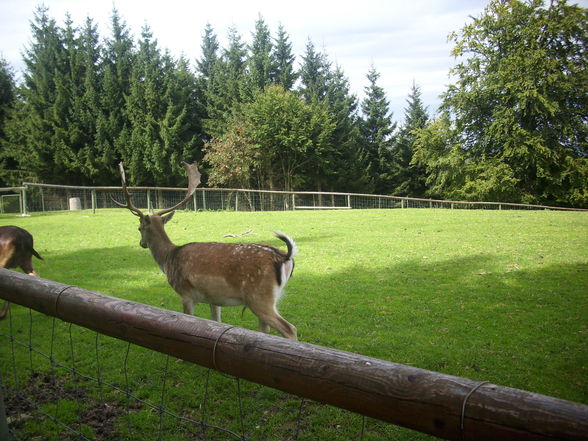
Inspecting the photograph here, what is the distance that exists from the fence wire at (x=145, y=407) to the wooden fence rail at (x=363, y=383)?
965mm

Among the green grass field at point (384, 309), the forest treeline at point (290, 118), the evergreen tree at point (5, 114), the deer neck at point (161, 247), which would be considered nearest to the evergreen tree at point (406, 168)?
the forest treeline at point (290, 118)

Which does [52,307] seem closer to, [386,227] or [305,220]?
[386,227]

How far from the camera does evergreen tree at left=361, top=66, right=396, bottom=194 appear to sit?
3584cm

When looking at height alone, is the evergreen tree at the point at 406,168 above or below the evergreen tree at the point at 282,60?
below

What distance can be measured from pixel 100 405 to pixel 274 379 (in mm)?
2741

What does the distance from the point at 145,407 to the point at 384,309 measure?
3.29m

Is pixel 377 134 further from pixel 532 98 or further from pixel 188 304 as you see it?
pixel 188 304

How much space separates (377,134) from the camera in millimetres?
36125

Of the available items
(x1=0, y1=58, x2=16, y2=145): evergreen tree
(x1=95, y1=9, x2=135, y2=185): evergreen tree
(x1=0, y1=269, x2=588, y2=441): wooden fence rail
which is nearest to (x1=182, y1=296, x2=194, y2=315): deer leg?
(x1=0, y1=269, x2=588, y2=441): wooden fence rail

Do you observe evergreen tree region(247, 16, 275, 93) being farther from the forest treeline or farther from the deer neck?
the deer neck

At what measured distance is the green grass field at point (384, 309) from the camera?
3652 millimetres

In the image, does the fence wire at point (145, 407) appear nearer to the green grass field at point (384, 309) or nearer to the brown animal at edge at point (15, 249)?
the green grass field at point (384, 309)

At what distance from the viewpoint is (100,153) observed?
1246 inches

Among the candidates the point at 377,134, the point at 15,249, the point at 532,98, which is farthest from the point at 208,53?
the point at 15,249
